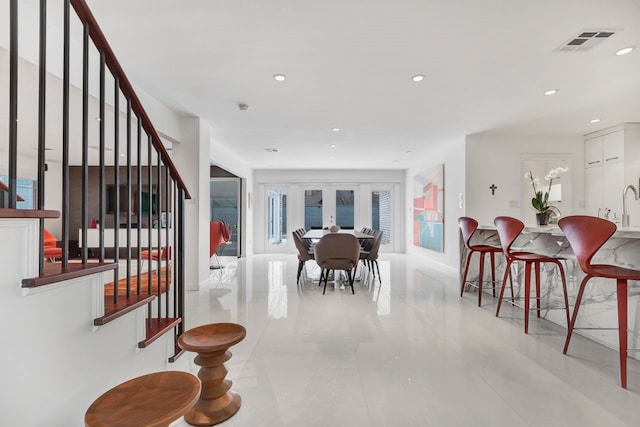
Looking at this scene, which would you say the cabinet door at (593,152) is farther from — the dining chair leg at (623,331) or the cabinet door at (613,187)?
the dining chair leg at (623,331)

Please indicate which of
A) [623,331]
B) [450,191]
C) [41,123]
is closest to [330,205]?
[450,191]

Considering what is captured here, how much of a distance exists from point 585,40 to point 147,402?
382 centimetres

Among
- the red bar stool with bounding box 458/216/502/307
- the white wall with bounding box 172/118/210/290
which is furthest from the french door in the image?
the red bar stool with bounding box 458/216/502/307

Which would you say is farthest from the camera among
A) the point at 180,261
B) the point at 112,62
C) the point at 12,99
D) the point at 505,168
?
the point at 505,168

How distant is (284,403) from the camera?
1.83m

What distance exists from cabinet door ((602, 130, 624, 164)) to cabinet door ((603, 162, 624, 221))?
0.09 metres

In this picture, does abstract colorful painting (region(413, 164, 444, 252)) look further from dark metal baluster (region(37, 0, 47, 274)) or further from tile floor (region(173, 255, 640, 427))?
dark metal baluster (region(37, 0, 47, 274))

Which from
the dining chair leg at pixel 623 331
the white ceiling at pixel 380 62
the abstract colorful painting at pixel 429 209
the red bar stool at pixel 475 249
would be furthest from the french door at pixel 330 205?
the dining chair leg at pixel 623 331

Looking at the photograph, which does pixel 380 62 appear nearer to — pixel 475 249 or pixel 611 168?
pixel 475 249

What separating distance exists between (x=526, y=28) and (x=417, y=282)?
3792 millimetres

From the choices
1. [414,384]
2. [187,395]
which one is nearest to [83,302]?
[187,395]

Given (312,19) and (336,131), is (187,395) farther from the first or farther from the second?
(336,131)

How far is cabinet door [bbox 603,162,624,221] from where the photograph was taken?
511cm

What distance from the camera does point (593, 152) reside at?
565cm
